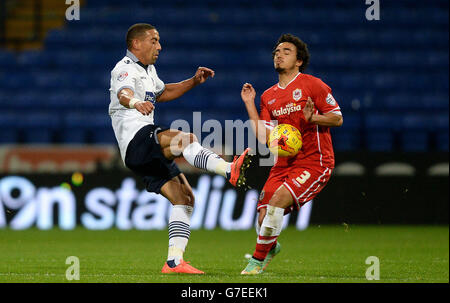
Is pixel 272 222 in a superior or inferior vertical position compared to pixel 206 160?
inferior

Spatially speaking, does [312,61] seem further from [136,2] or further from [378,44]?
[136,2]

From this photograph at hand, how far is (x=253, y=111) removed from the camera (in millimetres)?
6242

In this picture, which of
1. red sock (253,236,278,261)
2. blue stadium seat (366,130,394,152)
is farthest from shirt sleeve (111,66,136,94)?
blue stadium seat (366,130,394,152)

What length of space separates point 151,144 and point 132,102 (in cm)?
48

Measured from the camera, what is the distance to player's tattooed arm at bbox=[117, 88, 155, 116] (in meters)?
5.47

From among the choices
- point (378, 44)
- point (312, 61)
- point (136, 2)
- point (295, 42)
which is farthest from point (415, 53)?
point (295, 42)

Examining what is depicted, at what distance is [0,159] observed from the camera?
1305cm

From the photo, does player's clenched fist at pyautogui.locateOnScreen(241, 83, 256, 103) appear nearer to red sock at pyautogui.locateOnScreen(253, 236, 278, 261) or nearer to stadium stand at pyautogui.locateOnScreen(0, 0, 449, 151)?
red sock at pyautogui.locateOnScreen(253, 236, 278, 261)

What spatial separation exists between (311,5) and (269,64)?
2456 millimetres

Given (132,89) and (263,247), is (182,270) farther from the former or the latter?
(132,89)

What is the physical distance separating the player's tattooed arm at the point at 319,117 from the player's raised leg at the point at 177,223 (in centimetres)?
118

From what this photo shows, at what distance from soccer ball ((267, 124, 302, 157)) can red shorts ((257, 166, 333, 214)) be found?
175mm

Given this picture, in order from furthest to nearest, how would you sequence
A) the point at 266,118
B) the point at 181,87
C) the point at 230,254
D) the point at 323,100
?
the point at 230,254 → the point at 181,87 → the point at 266,118 → the point at 323,100

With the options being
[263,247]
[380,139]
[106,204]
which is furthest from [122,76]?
[380,139]
